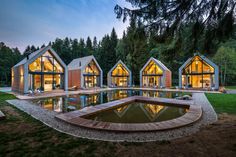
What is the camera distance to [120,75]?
2633 cm

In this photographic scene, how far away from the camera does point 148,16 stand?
3.74 metres

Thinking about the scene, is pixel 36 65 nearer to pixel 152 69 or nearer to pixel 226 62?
pixel 152 69

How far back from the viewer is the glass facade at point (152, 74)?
22.6 meters

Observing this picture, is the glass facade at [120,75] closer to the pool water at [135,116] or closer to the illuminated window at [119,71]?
the illuminated window at [119,71]

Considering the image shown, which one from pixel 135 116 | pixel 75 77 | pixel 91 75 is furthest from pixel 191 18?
pixel 75 77

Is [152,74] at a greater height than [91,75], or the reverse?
[152,74]

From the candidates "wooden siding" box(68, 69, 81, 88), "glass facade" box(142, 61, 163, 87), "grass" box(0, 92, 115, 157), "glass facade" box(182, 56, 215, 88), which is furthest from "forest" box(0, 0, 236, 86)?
"glass facade" box(142, 61, 163, 87)

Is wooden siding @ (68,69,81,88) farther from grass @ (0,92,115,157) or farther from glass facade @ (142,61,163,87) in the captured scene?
grass @ (0,92,115,157)

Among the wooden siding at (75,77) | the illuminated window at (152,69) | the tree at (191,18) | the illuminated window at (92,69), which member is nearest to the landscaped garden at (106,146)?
the tree at (191,18)

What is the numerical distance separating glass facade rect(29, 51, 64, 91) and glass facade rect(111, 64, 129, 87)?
37.8 ft

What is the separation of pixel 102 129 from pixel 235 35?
15.8ft

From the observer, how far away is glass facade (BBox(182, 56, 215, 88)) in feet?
62.2

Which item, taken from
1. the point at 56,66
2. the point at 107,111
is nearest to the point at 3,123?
the point at 107,111

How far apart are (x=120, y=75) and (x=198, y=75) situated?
45.4 ft
